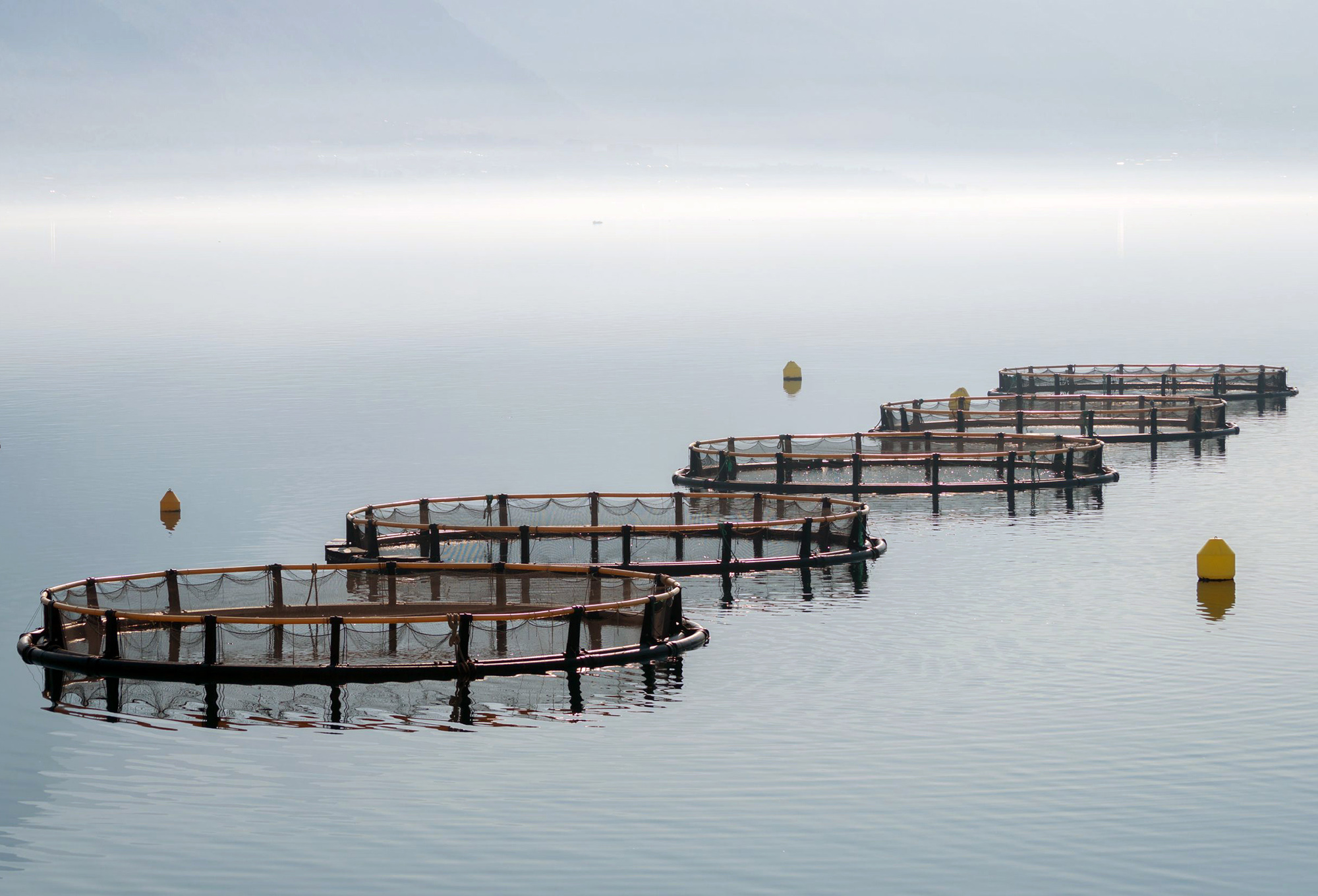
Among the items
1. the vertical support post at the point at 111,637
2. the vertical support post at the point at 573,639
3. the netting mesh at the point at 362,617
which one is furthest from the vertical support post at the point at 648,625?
the vertical support post at the point at 111,637

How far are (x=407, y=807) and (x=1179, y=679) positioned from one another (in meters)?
19.5

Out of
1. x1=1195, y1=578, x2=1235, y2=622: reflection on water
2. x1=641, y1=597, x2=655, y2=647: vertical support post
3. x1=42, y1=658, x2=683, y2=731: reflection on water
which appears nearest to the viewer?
x1=42, y1=658, x2=683, y2=731: reflection on water

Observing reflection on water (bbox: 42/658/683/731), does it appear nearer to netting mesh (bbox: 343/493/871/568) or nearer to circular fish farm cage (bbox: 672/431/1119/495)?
netting mesh (bbox: 343/493/871/568)

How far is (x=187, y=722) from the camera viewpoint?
43188 millimetres

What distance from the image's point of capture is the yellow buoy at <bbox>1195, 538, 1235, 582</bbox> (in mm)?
57688

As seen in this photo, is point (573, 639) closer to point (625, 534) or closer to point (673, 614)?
point (673, 614)

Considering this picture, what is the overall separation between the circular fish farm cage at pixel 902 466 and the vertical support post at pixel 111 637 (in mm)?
32147

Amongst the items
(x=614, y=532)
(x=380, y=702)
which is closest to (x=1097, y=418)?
(x=614, y=532)

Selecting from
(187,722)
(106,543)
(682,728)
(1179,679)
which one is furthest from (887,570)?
(106,543)

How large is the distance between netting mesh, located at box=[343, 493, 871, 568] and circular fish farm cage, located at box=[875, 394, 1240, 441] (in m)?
23.6

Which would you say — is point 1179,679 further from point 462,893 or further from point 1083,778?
point 462,893

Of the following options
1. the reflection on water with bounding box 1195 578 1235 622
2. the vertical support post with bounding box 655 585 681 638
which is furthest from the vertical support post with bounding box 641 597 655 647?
the reflection on water with bounding box 1195 578 1235 622

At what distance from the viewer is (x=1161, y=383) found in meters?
105

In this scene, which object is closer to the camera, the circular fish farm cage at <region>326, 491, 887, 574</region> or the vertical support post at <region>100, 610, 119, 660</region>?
the vertical support post at <region>100, 610, 119, 660</region>
